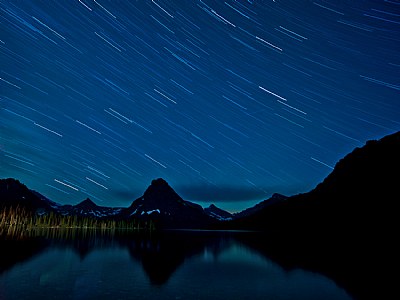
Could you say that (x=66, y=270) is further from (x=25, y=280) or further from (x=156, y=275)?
(x=156, y=275)

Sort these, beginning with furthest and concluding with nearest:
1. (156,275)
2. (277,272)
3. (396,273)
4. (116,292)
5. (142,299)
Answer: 1. (277,272)
2. (396,273)
3. (156,275)
4. (116,292)
5. (142,299)

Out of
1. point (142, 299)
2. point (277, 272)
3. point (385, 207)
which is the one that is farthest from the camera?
point (385, 207)

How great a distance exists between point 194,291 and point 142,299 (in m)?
5.33

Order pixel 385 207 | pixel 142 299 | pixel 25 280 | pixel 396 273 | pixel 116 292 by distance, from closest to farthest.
Answer: pixel 142 299 < pixel 116 292 < pixel 25 280 < pixel 396 273 < pixel 385 207

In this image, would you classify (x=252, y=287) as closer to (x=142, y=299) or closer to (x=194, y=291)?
(x=194, y=291)

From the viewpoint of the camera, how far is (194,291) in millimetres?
23938

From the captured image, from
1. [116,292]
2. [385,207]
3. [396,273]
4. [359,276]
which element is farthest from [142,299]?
[385,207]

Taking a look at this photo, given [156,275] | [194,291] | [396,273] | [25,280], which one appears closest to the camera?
[194,291]

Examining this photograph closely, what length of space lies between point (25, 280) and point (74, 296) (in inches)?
328

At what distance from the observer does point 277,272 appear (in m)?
37.0

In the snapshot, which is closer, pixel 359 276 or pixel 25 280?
pixel 25 280

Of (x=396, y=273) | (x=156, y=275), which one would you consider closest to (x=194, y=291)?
(x=156, y=275)

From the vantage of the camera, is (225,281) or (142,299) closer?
(142,299)

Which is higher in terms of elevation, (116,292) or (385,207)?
(385,207)
